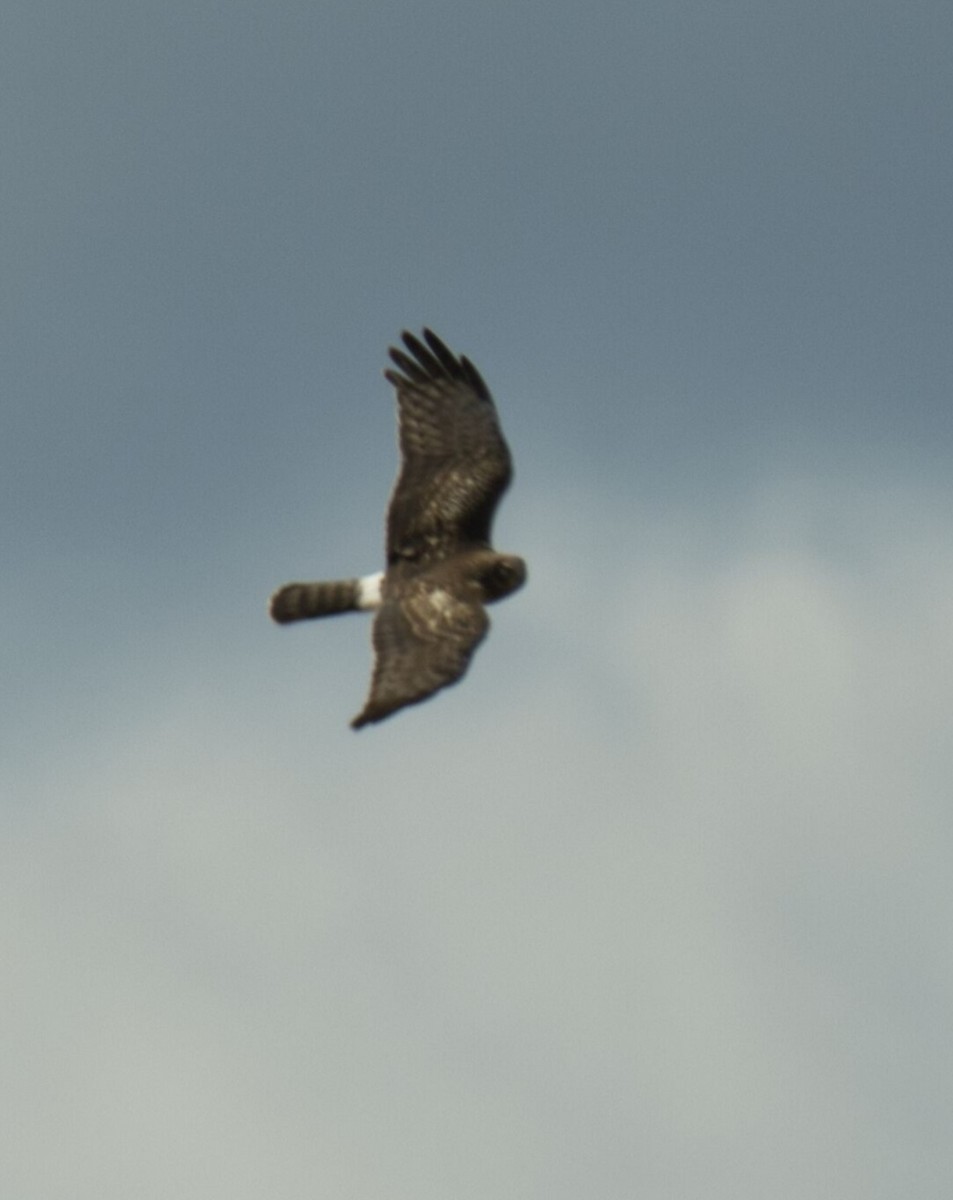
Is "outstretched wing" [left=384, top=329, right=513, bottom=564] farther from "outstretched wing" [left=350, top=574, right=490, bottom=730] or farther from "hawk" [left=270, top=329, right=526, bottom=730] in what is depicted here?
"outstretched wing" [left=350, top=574, right=490, bottom=730]

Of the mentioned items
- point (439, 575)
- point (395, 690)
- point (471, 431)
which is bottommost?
point (395, 690)

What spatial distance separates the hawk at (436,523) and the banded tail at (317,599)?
0.03 feet

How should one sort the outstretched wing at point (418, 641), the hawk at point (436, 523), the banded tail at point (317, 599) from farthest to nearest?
the banded tail at point (317, 599), the hawk at point (436, 523), the outstretched wing at point (418, 641)

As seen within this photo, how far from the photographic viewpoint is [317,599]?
25359 millimetres

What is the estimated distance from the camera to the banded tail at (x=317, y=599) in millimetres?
25266

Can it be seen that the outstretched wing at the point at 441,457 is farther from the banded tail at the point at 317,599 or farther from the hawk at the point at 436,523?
the banded tail at the point at 317,599

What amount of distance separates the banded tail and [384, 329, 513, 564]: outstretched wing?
0.55 metres

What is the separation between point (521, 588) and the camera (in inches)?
1003

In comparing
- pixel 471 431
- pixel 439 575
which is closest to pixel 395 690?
pixel 439 575

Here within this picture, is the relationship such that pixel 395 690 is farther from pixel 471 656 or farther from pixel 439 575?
pixel 439 575

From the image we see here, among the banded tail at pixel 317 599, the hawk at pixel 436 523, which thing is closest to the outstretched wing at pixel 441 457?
the hawk at pixel 436 523

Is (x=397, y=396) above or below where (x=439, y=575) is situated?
above

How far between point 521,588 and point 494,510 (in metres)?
1.04

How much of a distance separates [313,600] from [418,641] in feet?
8.18
